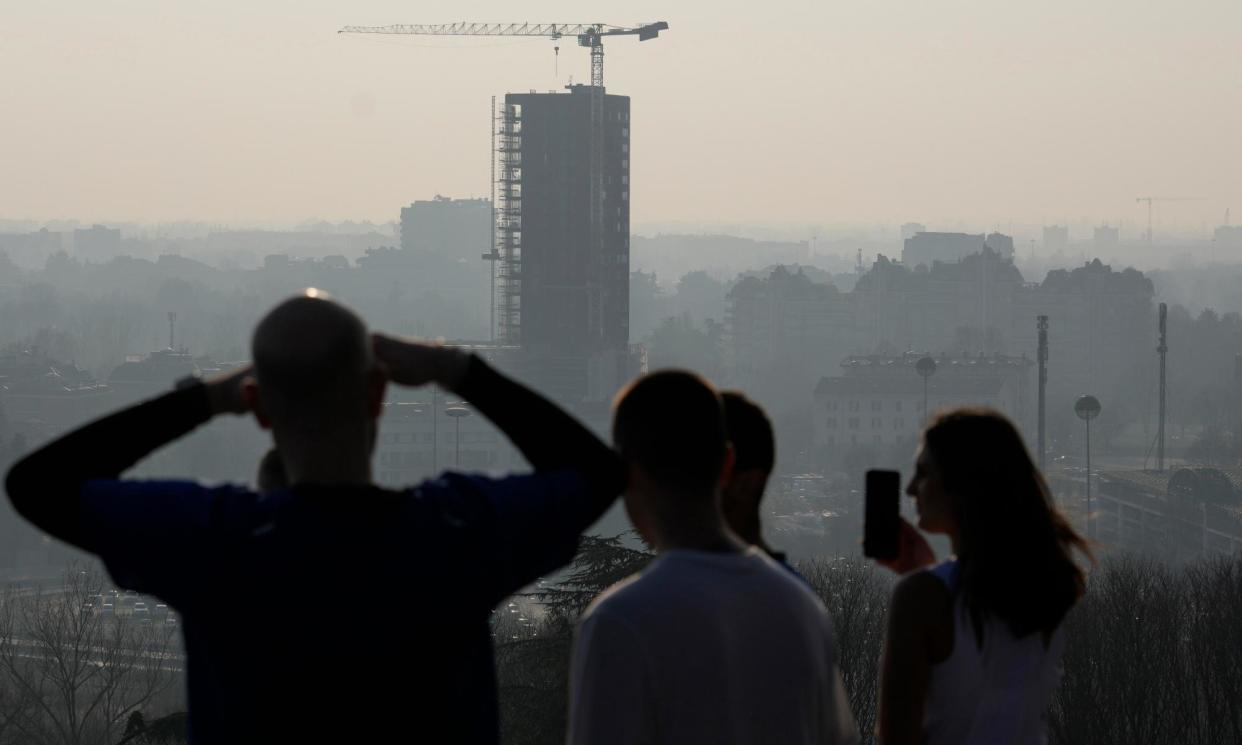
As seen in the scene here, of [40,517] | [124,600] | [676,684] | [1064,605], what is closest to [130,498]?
[40,517]

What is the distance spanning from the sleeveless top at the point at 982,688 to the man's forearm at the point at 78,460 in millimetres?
1349

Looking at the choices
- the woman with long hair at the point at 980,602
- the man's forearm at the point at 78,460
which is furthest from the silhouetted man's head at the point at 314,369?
the woman with long hair at the point at 980,602

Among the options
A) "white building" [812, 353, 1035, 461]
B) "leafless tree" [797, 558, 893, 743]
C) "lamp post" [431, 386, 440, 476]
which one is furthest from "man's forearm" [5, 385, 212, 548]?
"white building" [812, 353, 1035, 461]

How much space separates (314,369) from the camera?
228 centimetres

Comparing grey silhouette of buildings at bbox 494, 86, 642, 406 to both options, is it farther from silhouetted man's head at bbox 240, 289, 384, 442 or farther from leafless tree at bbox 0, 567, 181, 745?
silhouetted man's head at bbox 240, 289, 384, 442

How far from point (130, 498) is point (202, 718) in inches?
11.8

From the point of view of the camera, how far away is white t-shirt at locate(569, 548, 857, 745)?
254cm

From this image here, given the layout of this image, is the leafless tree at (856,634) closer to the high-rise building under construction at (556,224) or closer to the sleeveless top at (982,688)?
the sleeveless top at (982,688)

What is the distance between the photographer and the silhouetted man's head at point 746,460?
3.10 m

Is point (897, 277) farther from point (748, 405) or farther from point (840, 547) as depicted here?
point (748, 405)

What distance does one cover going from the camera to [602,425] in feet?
326

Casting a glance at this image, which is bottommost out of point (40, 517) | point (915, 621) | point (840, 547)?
point (840, 547)

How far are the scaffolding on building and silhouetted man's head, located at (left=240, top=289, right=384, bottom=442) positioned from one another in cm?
10458

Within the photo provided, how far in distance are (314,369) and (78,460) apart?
326 millimetres
